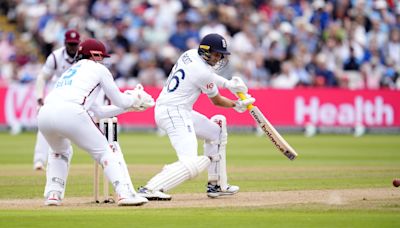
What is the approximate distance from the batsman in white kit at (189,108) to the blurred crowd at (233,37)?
1346cm

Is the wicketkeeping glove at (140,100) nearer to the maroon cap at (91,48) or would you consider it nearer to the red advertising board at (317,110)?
the maroon cap at (91,48)

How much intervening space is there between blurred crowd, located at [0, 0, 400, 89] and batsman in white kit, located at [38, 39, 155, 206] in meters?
14.5

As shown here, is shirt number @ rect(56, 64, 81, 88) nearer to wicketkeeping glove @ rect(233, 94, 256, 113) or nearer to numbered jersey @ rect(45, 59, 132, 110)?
numbered jersey @ rect(45, 59, 132, 110)

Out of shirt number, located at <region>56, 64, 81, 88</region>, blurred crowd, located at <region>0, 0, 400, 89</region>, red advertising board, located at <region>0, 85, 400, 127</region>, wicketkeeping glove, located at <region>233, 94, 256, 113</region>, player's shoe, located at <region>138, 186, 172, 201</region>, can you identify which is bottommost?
player's shoe, located at <region>138, 186, 172, 201</region>

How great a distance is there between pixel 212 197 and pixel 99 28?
15275 millimetres

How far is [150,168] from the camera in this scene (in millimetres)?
15148

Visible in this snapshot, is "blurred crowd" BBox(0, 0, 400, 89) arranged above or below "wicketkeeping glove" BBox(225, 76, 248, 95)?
above

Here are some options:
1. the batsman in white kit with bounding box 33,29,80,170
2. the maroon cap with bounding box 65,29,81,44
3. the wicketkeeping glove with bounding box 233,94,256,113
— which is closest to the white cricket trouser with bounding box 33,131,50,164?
the batsman in white kit with bounding box 33,29,80,170

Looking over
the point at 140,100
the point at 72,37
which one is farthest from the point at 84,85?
the point at 72,37

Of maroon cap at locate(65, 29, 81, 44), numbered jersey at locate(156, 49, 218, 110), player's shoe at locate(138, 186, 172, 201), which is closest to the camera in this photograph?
player's shoe at locate(138, 186, 172, 201)

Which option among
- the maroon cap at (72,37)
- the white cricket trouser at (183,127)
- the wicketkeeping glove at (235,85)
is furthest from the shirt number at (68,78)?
the maroon cap at (72,37)

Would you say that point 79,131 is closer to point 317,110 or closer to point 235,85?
point 235,85

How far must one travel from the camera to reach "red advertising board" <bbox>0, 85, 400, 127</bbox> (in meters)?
24.0

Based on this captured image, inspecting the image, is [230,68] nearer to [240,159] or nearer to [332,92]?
[332,92]
